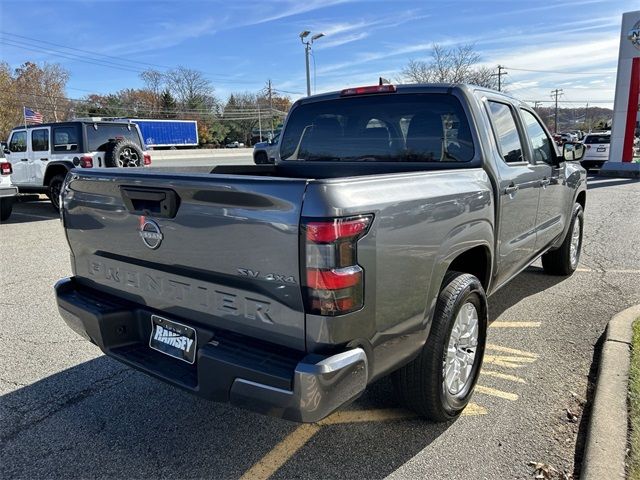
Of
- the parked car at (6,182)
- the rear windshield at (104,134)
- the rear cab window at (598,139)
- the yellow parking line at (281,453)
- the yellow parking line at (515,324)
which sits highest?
the rear windshield at (104,134)

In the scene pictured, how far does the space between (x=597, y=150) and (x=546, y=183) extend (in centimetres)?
Answer: 1807

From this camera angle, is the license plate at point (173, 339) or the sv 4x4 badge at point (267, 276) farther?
the license plate at point (173, 339)

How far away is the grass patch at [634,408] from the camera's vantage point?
2422 millimetres

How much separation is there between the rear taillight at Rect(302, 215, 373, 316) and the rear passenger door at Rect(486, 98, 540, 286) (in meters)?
1.71

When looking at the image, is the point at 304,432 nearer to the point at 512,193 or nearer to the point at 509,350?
the point at 509,350

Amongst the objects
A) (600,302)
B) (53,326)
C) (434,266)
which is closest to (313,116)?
(434,266)

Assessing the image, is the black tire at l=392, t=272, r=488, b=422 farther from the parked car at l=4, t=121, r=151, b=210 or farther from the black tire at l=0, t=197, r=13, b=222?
the black tire at l=0, t=197, r=13, b=222

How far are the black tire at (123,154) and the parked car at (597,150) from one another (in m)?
16.9

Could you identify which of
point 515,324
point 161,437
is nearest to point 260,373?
point 161,437

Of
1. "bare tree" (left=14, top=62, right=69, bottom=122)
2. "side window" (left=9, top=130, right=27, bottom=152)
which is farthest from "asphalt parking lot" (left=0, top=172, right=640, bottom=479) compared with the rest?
"bare tree" (left=14, top=62, right=69, bottom=122)

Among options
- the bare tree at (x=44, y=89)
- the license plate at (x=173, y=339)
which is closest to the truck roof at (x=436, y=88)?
the license plate at (x=173, y=339)

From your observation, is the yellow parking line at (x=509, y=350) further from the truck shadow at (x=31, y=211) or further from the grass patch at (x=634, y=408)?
the truck shadow at (x=31, y=211)

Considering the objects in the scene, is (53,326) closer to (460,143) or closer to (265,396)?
(265,396)

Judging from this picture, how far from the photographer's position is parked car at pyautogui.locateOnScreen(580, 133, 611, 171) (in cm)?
1961
